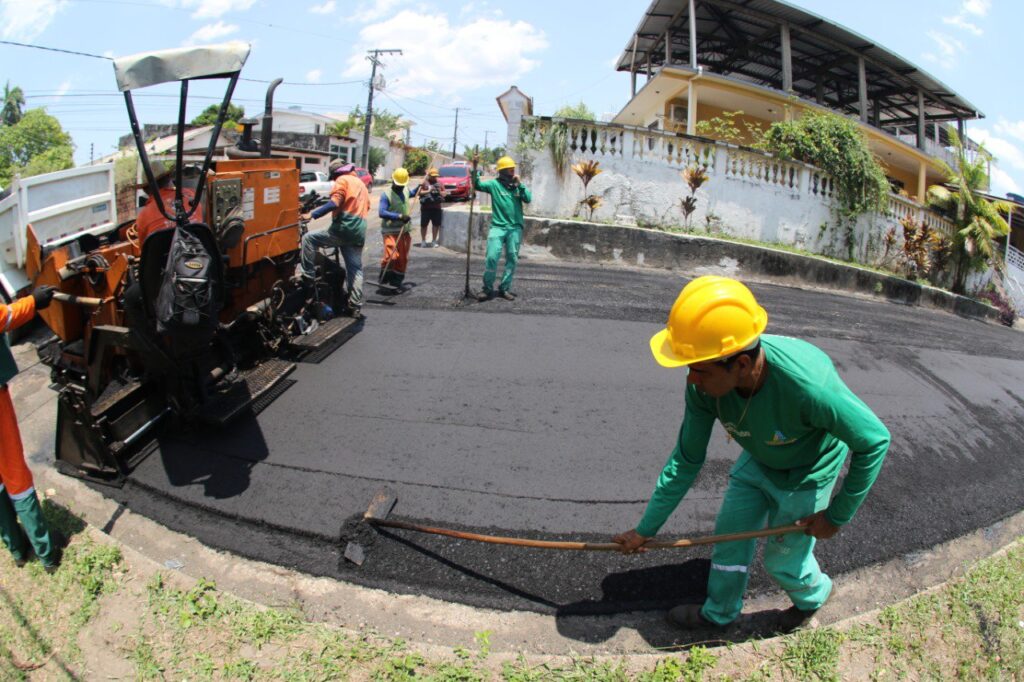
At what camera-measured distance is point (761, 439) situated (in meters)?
2.47

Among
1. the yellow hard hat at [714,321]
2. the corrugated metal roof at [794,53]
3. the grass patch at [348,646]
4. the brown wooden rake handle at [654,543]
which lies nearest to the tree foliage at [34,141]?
the corrugated metal roof at [794,53]

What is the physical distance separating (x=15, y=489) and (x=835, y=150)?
13.1 m

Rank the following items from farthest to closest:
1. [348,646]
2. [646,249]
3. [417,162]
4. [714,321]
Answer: [417,162] < [646,249] < [348,646] < [714,321]

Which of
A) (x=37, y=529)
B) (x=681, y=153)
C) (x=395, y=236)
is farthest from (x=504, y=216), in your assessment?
(x=681, y=153)

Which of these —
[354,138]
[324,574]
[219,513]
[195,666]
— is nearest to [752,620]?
[324,574]

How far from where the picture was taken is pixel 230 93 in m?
3.32

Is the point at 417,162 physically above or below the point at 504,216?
above

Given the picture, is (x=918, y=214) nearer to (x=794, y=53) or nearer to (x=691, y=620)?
(x=794, y=53)

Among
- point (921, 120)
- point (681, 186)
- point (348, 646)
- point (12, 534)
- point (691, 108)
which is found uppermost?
point (921, 120)

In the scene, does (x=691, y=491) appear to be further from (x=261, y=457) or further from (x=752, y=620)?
(x=261, y=457)

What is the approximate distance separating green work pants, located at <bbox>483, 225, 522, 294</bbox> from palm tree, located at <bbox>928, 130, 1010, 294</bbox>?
1275cm

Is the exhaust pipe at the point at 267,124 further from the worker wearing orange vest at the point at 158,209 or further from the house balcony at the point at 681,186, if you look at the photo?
the house balcony at the point at 681,186

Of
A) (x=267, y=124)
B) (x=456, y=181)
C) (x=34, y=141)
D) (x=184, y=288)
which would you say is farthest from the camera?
(x=34, y=141)

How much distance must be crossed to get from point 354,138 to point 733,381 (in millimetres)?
42828
